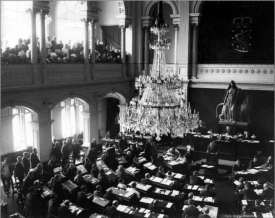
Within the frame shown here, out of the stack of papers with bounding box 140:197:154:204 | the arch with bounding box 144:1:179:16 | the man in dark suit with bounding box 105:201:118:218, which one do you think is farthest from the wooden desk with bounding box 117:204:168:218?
the arch with bounding box 144:1:179:16

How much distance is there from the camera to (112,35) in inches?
870

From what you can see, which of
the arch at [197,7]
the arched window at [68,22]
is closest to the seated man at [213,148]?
the arch at [197,7]

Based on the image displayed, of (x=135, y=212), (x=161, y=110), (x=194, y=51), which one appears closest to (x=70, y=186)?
(x=135, y=212)

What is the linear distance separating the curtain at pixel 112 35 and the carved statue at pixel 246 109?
8539mm

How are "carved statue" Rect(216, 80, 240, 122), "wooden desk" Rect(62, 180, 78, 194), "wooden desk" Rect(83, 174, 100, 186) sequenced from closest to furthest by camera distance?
"wooden desk" Rect(62, 180, 78, 194), "wooden desk" Rect(83, 174, 100, 186), "carved statue" Rect(216, 80, 240, 122)

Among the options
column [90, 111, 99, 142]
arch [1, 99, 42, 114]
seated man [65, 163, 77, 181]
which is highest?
arch [1, 99, 42, 114]

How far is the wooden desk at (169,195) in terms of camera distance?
11.0 m

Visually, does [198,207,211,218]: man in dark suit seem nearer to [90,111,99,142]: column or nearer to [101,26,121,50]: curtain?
[90,111,99,142]: column

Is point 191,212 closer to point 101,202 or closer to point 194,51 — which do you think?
point 101,202

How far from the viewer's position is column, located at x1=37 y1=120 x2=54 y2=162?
15.2m

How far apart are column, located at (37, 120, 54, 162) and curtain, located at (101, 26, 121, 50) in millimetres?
8500

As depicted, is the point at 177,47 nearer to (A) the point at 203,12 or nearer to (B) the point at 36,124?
(A) the point at 203,12

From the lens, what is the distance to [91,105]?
18.3 metres

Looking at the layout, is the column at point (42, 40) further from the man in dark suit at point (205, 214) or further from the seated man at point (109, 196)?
the man in dark suit at point (205, 214)
